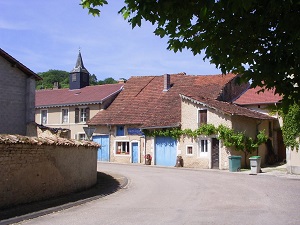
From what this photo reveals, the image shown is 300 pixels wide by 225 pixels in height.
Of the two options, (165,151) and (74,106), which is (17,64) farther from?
(74,106)

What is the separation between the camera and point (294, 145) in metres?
24.3

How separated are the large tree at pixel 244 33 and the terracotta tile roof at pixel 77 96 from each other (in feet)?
116

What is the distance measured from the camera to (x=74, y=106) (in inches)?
1672

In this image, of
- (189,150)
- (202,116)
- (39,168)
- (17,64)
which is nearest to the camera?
(39,168)

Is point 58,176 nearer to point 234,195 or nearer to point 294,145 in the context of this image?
point 234,195

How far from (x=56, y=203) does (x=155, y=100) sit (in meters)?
27.3

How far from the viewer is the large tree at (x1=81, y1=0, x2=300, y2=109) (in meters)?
4.76

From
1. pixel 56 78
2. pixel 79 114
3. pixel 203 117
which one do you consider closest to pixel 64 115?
pixel 79 114

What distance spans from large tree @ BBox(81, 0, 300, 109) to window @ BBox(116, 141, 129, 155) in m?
31.4

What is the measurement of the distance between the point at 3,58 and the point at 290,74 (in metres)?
20.4

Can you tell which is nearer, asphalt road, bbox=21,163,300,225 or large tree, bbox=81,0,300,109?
large tree, bbox=81,0,300,109

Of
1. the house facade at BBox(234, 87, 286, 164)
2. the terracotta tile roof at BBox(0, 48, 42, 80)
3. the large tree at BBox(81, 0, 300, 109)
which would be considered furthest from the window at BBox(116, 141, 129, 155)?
the large tree at BBox(81, 0, 300, 109)

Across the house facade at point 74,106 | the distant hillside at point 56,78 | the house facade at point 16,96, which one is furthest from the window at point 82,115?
the distant hillside at point 56,78

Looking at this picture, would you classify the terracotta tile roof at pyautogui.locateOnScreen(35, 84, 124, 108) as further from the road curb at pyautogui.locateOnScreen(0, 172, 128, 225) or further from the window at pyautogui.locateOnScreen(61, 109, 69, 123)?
the road curb at pyautogui.locateOnScreen(0, 172, 128, 225)
